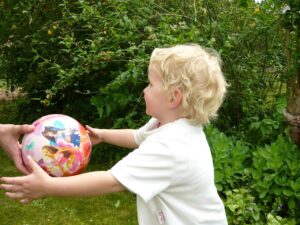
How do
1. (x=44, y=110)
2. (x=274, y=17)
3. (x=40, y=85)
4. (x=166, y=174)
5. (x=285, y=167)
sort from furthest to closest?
(x=44, y=110) < (x=40, y=85) < (x=274, y=17) < (x=285, y=167) < (x=166, y=174)

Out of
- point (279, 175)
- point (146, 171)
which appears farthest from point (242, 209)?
point (146, 171)

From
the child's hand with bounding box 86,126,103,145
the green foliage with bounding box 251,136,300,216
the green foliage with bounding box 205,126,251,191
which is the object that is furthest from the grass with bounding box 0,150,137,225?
the child's hand with bounding box 86,126,103,145

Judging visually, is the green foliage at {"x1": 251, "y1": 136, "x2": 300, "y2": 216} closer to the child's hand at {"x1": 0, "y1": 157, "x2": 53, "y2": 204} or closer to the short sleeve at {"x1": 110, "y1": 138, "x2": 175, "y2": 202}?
the short sleeve at {"x1": 110, "y1": 138, "x2": 175, "y2": 202}

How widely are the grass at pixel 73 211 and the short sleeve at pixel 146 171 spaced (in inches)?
90.1

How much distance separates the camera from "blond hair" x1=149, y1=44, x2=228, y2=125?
88.3 inches

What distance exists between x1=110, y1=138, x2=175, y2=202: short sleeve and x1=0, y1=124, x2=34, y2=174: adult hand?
2.48ft

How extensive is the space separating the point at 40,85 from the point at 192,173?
4.61 metres

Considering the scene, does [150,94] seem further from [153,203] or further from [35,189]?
[35,189]

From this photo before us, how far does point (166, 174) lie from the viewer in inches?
83.7

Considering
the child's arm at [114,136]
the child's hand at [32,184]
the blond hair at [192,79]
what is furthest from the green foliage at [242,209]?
the child's hand at [32,184]

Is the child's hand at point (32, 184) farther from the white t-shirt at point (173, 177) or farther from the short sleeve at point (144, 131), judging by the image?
the short sleeve at point (144, 131)

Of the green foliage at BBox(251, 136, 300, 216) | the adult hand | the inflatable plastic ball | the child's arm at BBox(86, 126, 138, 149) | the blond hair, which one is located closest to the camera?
the blond hair

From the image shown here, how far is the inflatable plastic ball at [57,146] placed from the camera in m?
2.54

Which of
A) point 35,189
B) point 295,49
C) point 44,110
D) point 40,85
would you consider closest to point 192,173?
point 35,189
